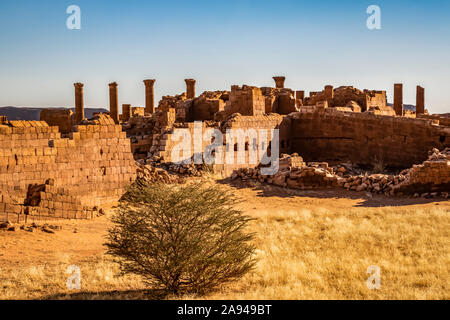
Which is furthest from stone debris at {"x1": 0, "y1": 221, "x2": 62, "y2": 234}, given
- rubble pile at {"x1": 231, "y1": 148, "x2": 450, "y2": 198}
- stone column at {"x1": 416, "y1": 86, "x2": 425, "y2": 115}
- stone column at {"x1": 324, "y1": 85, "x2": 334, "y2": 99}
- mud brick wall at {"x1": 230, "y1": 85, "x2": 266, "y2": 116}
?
stone column at {"x1": 416, "y1": 86, "x2": 425, "y2": 115}

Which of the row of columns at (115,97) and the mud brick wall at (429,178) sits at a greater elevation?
the row of columns at (115,97)

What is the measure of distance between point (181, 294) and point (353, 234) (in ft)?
19.0

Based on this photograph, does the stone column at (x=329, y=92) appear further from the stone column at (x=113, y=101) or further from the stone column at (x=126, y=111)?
the stone column at (x=126, y=111)

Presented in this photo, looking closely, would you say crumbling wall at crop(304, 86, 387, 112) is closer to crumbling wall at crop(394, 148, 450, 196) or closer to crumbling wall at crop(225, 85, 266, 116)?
crumbling wall at crop(225, 85, 266, 116)

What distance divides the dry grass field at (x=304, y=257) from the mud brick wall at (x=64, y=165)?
1.28m

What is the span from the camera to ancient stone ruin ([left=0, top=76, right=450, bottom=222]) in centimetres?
1437

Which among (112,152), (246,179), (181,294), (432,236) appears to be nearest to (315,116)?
(246,179)

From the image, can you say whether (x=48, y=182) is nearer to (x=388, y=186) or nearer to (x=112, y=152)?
(x=112, y=152)

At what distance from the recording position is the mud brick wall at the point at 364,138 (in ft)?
68.9

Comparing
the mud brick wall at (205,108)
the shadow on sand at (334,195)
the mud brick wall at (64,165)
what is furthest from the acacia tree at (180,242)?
the mud brick wall at (205,108)

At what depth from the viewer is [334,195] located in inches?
722

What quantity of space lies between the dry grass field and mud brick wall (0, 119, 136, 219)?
1279 millimetres

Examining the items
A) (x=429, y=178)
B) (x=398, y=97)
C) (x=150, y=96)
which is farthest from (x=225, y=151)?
(x=398, y=97)

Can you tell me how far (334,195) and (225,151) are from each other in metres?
5.07
